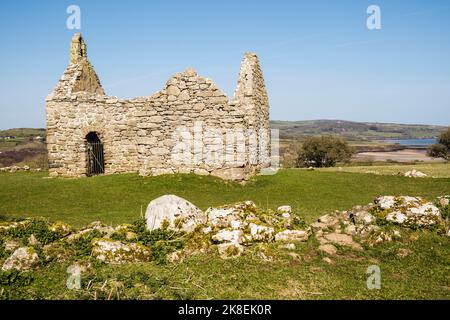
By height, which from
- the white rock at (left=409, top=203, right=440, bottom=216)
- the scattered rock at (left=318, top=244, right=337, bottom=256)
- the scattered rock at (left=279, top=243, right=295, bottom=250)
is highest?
the white rock at (left=409, top=203, right=440, bottom=216)

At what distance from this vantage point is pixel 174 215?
9023 millimetres

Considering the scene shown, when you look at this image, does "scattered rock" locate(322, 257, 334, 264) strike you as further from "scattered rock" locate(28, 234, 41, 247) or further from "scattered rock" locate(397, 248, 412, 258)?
"scattered rock" locate(28, 234, 41, 247)

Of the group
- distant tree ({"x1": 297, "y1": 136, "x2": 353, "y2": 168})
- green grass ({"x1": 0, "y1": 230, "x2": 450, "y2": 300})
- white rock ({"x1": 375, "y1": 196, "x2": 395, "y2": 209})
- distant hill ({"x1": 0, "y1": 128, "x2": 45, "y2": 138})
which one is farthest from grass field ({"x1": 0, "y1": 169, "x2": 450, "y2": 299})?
distant hill ({"x1": 0, "y1": 128, "x2": 45, "y2": 138})

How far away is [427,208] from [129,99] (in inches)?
713

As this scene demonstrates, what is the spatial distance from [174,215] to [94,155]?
53.5ft

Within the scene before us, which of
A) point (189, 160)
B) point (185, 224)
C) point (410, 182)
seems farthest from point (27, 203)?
point (410, 182)

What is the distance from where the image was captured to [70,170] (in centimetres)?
2248

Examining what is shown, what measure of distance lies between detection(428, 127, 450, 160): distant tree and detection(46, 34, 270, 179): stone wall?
42.1 metres

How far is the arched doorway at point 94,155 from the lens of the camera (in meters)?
23.1

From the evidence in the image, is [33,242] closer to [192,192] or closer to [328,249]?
[328,249]

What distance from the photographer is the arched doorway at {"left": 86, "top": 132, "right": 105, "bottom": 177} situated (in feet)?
75.9
